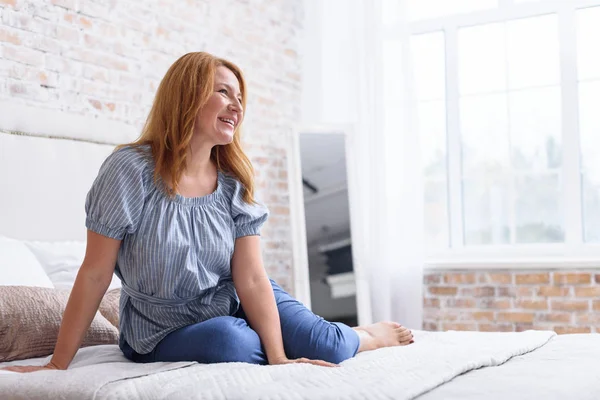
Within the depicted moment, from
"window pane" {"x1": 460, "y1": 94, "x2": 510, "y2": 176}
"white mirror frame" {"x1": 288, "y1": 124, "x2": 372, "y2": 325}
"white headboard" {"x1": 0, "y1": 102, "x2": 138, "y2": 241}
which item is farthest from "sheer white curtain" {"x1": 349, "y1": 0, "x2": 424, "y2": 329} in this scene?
"white headboard" {"x1": 0, "y1": 102, "x2": 138, "y2": 241}

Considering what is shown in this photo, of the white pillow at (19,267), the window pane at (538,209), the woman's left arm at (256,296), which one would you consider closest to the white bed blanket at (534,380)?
the woman's left arm at (256,296)

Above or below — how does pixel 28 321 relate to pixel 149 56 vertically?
below

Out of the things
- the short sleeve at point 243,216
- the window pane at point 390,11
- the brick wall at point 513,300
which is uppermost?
the window pane at point 390,11

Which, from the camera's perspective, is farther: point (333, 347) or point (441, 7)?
point (441, 7)

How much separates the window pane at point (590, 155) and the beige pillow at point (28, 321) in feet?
10.2

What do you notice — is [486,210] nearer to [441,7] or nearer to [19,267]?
[441,7]

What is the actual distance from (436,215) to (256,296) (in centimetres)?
277

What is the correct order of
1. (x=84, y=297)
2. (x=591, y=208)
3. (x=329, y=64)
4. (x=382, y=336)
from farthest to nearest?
(x=329, y=64), (x=591, y=208), (x=382, y=336), (x=84, y=297)

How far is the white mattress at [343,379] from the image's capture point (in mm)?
1414

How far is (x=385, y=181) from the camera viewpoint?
459 centimetres

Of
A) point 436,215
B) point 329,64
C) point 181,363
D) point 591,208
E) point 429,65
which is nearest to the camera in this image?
point 181,363

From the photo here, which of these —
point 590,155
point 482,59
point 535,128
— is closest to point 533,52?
point 482,59

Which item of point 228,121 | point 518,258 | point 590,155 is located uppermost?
point 228,121

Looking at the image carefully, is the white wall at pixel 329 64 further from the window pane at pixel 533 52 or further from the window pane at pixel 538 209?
the window pane at pixel 538 209
